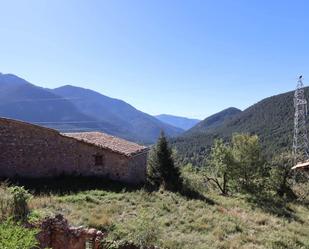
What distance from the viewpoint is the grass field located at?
15804mm

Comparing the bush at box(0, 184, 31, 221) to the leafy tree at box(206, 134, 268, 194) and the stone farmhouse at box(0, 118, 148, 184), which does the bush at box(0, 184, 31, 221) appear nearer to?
the stone farmhouse at box(0, 118, 148, 184)

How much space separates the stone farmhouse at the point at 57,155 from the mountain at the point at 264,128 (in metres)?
83.9

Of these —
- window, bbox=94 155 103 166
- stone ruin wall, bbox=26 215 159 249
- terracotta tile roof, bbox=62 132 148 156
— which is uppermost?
terracotta tile roof, bbox=62 132 148 156

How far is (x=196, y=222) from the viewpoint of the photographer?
2075 cm

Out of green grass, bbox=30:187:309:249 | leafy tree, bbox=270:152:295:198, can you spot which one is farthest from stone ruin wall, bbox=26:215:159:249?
leafy tree, bbox=270:152:295:198

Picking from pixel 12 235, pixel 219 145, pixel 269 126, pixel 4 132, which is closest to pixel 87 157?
pixel 4 132

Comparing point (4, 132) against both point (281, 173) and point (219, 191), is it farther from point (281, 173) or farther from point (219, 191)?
point (281, 173)

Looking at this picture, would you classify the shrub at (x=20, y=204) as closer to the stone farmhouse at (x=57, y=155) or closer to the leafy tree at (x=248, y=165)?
the stone farmhouse at (x=57, y=155)

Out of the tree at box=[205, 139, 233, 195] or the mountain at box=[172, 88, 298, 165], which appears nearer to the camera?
the tree at box=[205, 139, 233, 195]

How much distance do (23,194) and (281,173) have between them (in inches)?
1292

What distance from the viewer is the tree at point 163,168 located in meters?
31.1

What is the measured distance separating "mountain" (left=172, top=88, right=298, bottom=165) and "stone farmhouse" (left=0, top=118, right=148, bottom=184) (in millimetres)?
83941

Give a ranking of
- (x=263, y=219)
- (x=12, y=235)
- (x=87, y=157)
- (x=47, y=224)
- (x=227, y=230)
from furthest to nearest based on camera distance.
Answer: (x=87, y=157) < (x=263, y=219) < (x=227, y=230) < (x=47, y=224) < (x=12, y=235)

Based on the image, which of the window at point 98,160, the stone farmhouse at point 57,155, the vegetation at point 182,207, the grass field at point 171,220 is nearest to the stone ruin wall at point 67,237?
the vegetation at point 182,207
